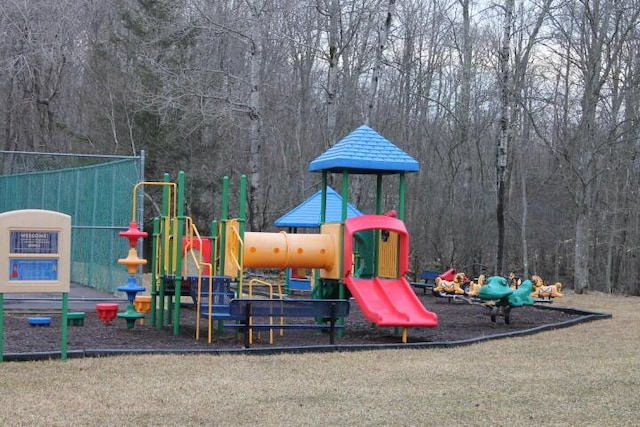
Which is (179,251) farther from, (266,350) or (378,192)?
(378,192)

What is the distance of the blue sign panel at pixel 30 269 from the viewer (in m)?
9.95

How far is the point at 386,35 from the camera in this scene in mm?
25719

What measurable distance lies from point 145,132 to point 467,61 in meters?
12.7

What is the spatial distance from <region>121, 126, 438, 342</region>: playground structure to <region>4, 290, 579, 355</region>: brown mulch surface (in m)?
0.36

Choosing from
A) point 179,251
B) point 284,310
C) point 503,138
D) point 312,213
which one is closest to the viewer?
point 284,310

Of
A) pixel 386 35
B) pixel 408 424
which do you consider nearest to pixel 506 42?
pixel 386 35

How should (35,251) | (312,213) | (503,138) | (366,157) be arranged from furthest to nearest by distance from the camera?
(503,138), (312,213), (366,157), (35,251)

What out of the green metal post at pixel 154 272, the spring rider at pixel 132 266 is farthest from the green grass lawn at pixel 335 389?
the green metal post at pixel 154 272

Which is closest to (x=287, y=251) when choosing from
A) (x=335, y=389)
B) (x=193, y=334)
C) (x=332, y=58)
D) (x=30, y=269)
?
(x=193, y=334)

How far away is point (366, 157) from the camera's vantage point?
14.1 meters

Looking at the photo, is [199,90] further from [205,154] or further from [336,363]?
[336,363]

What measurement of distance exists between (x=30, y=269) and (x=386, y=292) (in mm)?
5589

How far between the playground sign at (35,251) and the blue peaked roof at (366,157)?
4.96 m

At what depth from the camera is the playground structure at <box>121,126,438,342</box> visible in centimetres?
1297
